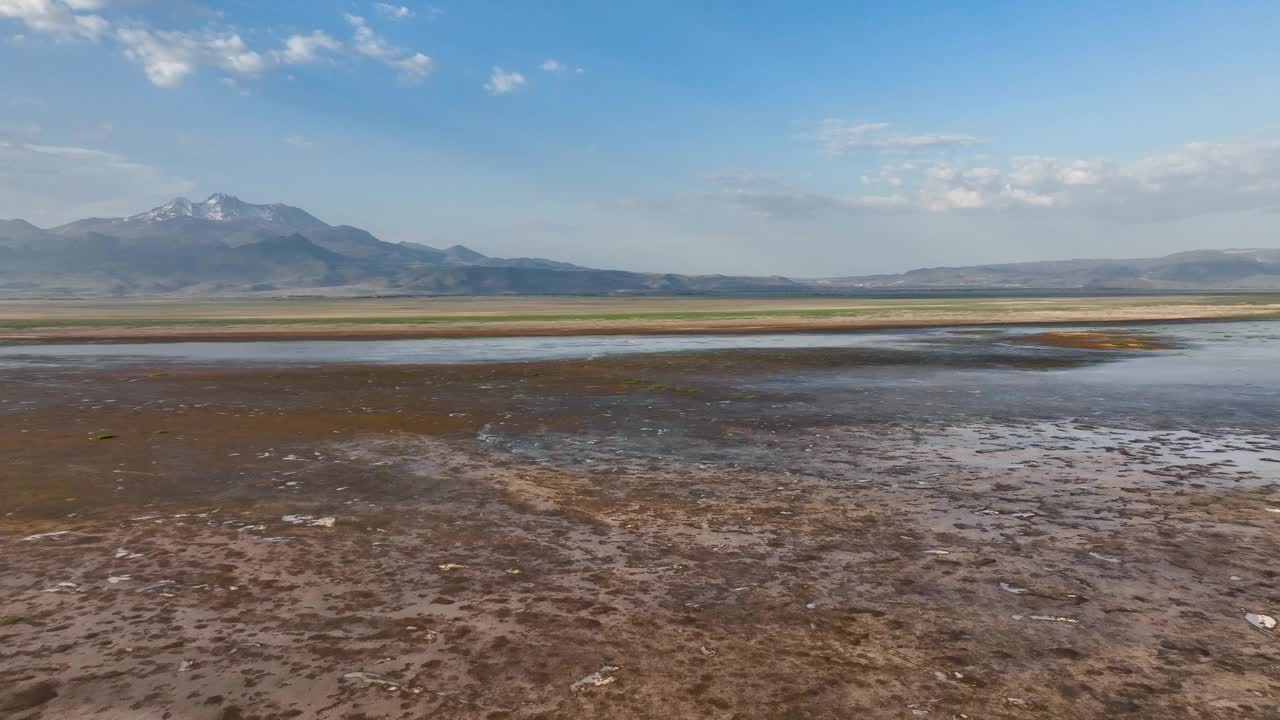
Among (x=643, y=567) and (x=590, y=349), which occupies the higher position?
(x=590, y=349)

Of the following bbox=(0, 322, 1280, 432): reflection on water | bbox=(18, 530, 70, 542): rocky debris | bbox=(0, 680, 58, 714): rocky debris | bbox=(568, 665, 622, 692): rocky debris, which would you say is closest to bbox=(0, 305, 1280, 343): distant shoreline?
bbox=(0, 322, 1280, 432): reflection on water

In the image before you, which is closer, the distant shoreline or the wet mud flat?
the wet mud flat

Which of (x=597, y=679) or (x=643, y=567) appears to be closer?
(x=597, y=679)

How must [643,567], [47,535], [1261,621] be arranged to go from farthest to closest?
[47,535], [643,567], [1261,621]

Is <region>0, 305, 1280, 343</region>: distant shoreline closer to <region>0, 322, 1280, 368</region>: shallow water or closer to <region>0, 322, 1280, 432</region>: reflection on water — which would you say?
<region>0, 322, 1280, 368</region>: shallow water

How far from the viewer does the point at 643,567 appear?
8617mm

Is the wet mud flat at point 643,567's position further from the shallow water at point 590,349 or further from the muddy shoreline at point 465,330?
the muddy shoreline at point 465,330

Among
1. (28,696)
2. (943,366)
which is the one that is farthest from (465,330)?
(28,696)

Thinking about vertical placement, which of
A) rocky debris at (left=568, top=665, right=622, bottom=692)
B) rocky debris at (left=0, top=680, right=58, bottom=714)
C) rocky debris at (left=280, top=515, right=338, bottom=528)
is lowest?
rocky debris at (left=280, top=515, right=338, bottom=528)

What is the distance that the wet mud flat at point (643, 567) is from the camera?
229 inches

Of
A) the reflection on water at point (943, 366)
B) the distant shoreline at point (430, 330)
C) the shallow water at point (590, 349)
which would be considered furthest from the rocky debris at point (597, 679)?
the distant shoreline at point (430, 330)

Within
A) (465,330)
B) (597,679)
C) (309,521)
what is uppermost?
(465,330)

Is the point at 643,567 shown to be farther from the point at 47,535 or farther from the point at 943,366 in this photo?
the point at 943,366

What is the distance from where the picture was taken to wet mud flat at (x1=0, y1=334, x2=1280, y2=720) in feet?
19.1
